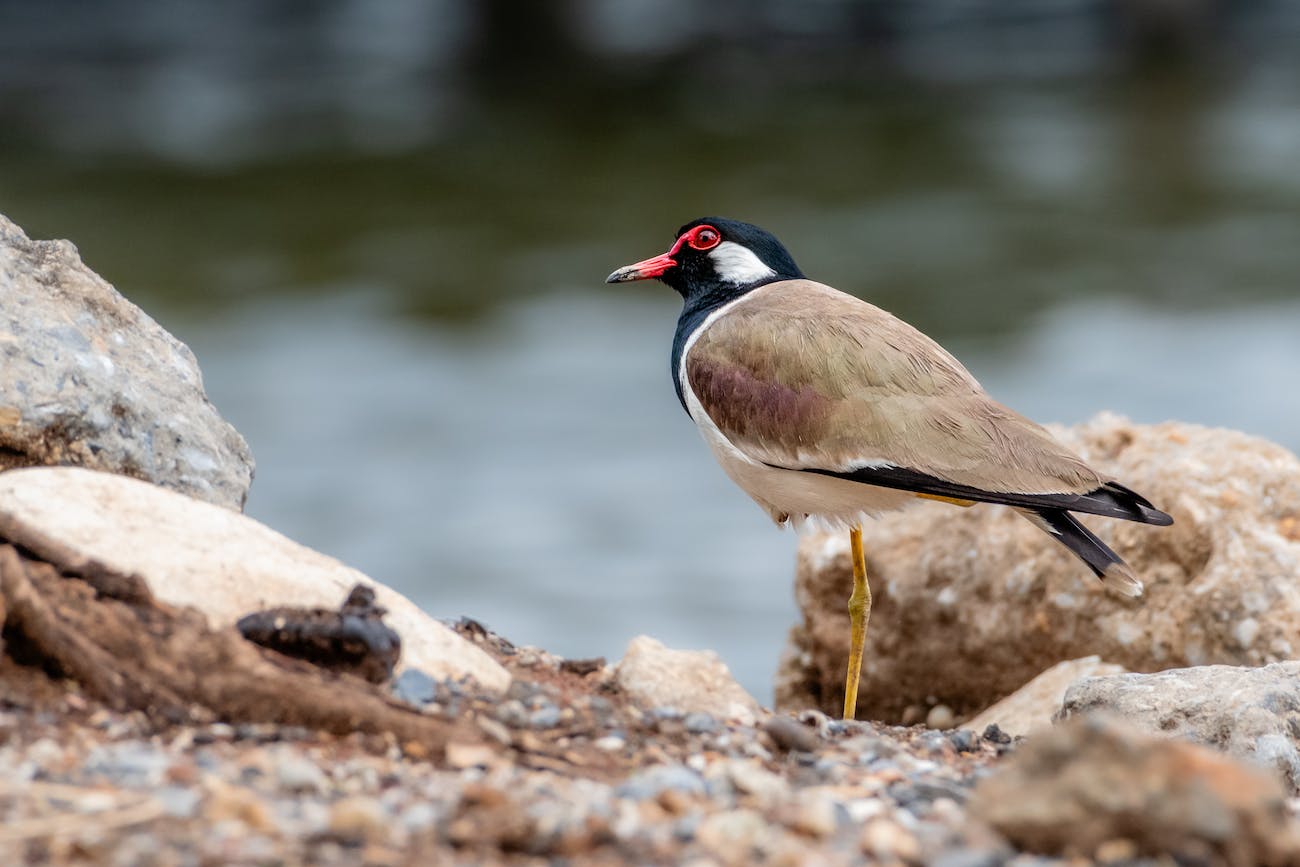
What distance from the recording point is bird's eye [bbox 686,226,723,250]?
7.61 metres

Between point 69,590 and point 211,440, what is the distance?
1.46 m

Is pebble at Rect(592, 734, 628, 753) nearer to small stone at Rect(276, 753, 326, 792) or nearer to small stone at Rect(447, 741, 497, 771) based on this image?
small stone at Rect(447, 741, 497, 771)

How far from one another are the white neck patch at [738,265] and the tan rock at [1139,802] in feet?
13.4

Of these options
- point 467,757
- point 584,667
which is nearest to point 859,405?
point 584,667

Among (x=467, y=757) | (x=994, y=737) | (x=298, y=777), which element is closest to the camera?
(x=298, y=777)

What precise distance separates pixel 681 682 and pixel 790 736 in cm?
58

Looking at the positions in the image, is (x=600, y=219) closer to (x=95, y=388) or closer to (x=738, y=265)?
(x=738, y=265)

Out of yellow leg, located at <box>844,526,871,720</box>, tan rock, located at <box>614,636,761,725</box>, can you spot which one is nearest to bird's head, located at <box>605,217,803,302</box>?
yellow leg, located at <box>844,526,871,720</box>

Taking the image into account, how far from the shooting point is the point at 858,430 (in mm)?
6348

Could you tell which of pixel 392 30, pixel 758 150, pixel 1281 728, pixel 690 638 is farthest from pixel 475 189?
pixel 1281 728

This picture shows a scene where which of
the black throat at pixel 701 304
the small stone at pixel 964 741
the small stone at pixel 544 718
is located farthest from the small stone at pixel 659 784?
the black throat at pixel 701 304

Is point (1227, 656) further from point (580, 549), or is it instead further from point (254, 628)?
point (580, 549)

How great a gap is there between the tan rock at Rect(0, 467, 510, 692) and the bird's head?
2.82m

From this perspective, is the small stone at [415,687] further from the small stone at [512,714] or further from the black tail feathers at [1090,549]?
the black tail feathers at [1090,549]
